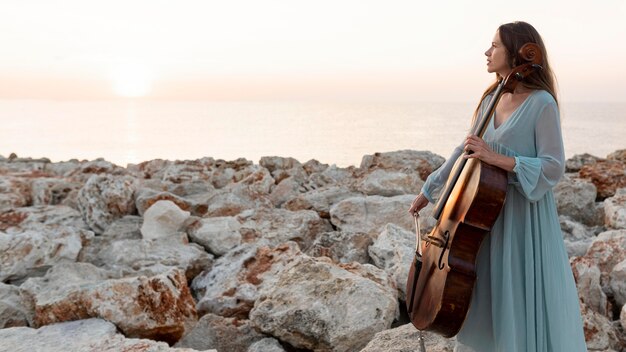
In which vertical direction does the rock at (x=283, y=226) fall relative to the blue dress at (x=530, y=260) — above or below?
below

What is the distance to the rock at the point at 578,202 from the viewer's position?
20.5 ft

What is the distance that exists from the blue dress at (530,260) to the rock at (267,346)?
1.43 m

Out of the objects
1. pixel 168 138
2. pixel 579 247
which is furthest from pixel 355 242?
pixel 168 138

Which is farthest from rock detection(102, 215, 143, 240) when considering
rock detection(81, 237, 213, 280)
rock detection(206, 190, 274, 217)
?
rock detection(206, 190, 274, 217)

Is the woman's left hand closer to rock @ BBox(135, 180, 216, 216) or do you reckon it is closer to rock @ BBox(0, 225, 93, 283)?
rock @ BBox(0, 225, 93, 283)

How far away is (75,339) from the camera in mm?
3266

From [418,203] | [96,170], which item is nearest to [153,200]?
[96,170]

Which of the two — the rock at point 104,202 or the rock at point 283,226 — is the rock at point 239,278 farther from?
the rock at point 104,202

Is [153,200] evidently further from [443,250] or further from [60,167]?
[60,167]

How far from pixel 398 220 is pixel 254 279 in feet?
5.72

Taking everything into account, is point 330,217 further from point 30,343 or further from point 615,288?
point 30,343

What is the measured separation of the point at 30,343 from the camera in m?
3.21

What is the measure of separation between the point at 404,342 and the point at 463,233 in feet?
3.48

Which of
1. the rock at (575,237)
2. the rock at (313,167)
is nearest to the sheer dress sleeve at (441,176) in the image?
the rock at (575,237)
